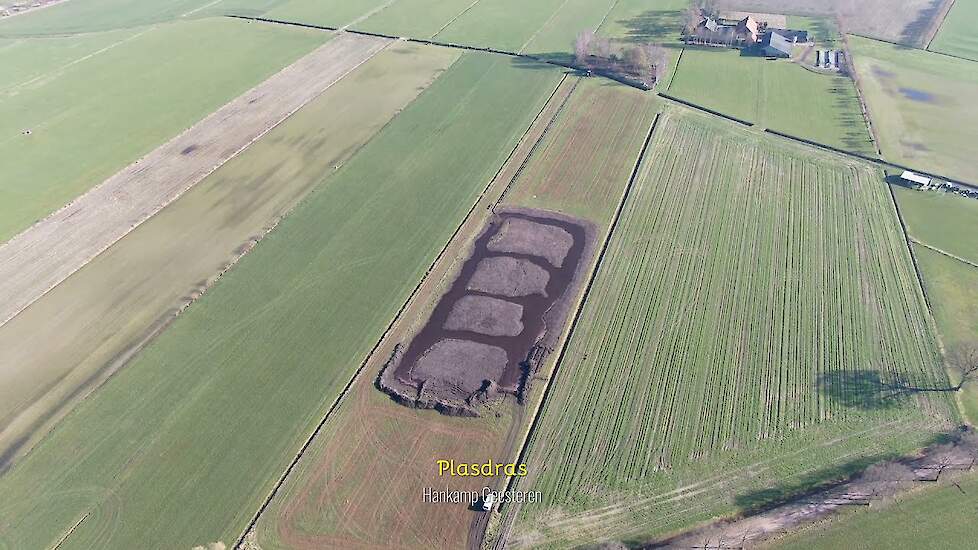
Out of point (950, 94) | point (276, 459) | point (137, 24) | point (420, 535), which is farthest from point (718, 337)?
point (137, 24)

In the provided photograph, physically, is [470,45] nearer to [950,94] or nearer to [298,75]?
[298,75]

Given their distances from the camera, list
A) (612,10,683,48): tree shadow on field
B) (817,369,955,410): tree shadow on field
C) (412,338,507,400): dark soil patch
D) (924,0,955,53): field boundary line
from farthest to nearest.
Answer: (612,10,683,48): tree shadow on field < (924,0,955,53): field boundary line < (412,338,507,400): dark soil patch < (817,369,955,410): tree shadow on field

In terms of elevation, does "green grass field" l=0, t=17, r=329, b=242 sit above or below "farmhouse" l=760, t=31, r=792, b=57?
below

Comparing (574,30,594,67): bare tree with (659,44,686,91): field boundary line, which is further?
(574,30,594,67): bare tree

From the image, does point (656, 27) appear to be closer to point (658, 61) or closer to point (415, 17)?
point (658, 61)

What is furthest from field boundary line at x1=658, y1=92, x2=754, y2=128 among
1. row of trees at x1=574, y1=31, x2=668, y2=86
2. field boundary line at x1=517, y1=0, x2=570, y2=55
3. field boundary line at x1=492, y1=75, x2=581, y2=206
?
field boundary line at x1=517, y1=0, x2=570, y2=55

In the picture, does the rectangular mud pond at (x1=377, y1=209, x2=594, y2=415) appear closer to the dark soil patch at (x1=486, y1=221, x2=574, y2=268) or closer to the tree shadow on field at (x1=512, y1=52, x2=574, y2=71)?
the dark soil patch at (x1=486, y1=221, x2=574, y2=268)
